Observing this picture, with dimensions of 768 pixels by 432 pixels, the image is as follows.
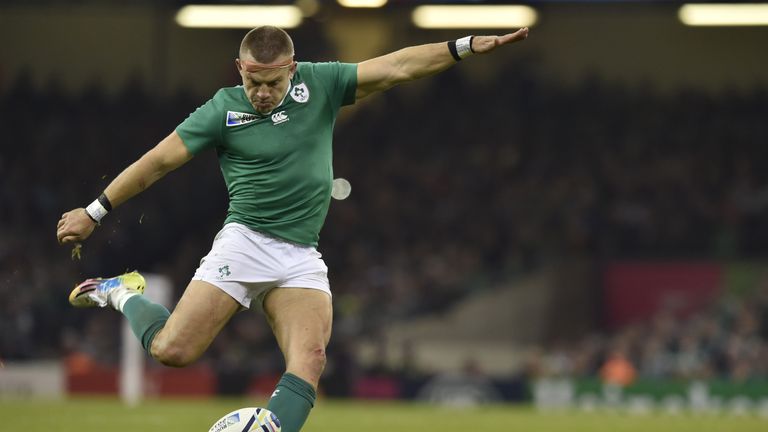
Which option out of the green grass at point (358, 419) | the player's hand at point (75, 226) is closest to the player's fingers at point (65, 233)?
the player's hand at point (75, 226)

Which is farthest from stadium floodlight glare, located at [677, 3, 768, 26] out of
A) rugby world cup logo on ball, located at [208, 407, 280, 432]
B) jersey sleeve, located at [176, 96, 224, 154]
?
rugby world cup logo on ball, located at [208, 407, 280, 432]

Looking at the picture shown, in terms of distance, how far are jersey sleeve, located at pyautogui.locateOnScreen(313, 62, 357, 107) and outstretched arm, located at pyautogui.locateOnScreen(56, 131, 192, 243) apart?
33.7 inches

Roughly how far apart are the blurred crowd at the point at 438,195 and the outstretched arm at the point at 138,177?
16.3 m

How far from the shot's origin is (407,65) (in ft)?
25.3

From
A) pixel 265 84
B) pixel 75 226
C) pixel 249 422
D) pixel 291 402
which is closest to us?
pixel 249 422

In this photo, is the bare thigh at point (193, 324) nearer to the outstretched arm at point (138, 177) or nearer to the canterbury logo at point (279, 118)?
the outstretched arm at point (138, 177)

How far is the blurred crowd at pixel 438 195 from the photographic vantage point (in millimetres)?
25594

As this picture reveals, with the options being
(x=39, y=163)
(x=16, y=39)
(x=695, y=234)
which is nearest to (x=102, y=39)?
(x=16, y=39)

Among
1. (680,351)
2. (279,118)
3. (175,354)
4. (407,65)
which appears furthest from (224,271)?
(680,351)

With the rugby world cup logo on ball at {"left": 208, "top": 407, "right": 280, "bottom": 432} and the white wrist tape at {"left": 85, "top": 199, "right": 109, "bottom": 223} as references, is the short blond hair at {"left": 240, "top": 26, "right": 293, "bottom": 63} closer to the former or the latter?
the white wrist tape at {"left": 85, "top": 199, "right": 109, "bottom": 223}

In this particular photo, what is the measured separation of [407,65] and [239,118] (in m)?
0.94

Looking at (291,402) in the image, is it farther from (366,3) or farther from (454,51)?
(366,3)

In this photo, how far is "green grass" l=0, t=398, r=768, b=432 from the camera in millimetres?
14500

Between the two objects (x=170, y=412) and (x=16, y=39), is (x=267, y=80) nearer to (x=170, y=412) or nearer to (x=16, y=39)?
(x=170, y=412)
